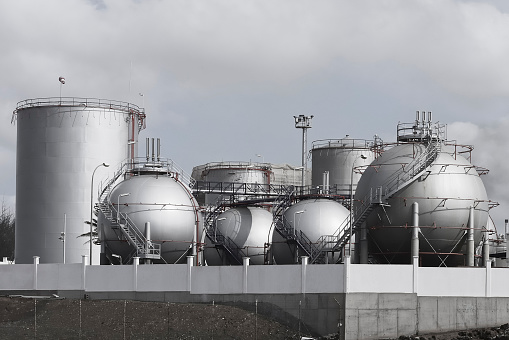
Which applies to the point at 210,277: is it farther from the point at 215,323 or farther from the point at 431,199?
the point at 431,199

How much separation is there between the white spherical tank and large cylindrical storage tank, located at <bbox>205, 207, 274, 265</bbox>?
16.4ft


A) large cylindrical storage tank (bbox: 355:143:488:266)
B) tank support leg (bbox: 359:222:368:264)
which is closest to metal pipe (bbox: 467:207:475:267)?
large cylindrical storage tank (bbox: 355:143:488:266)

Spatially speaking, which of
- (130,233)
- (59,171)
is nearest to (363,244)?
(130,233)

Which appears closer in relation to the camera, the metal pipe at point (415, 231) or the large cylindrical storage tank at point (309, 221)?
the metal pipe at point (415, 231)

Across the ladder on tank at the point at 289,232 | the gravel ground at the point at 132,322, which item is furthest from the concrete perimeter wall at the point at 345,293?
the ladder on tank at the point at 289,232

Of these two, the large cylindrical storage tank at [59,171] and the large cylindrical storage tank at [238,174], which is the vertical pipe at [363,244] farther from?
the large cylindrical storage tank at [238,174]

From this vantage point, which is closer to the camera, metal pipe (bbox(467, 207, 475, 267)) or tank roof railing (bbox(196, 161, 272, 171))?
metal pipe (bbox(467, 207, 475, 267))

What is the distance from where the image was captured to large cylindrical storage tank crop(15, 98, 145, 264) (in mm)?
77312

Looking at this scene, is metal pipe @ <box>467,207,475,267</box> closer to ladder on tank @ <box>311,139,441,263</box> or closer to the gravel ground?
ladder on tank @ <box>311,139,441,263</box>

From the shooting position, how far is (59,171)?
7769cm

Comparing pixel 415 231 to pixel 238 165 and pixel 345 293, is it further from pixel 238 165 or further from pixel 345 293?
pixel 238 165

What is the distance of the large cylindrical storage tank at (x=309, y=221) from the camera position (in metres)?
64.1

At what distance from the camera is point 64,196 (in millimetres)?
77312

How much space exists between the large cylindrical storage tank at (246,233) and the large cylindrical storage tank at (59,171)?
37.0 feet
